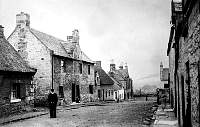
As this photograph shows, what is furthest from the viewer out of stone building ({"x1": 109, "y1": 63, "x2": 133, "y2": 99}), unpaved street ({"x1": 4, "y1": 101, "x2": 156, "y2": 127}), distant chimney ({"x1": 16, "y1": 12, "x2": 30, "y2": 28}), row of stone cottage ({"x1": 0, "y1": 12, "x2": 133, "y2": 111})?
stone building ({"x1": 109, "y1": 63, "x2": 133, "y2": 99})

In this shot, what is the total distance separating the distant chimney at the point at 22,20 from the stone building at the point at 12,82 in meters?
8.13

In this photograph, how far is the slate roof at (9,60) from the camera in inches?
778

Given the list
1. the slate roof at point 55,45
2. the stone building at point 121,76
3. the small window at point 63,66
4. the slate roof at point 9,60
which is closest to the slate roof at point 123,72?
the stone building at point 121,76

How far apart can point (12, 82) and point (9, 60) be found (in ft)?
6.41

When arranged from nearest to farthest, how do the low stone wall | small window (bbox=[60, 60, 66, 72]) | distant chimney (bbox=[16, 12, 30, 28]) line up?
the low stone wall → distant chimney (bbox=[16, 12, 30, 28]) → small window (bbox=[60, 60, 66, 72])

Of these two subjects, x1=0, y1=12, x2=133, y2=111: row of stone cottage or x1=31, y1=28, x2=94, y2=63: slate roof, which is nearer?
x1=0, y1=12, x2=133, y2=111: row of stone cottage

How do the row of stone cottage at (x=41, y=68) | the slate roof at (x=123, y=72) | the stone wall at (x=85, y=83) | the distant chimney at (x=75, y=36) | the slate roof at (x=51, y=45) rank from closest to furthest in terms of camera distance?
Result: the row of stone cottage at (x=41, y=68) → the slate roof at (x=51, y=45) → the stone wall at (x=85, y=83) → the distant chimney at (x=75, y=36) → the slate roof at (x=123, y=72)

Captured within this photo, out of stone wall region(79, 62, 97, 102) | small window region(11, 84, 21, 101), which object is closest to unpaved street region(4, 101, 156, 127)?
small window region(11, 84, 21, 101)

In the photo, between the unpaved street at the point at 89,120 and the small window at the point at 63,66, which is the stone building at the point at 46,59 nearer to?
the small window at the point at 63,66

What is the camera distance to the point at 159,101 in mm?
28781

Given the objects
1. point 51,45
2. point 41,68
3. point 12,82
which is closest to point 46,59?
point 41,68

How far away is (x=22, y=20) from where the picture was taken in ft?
101

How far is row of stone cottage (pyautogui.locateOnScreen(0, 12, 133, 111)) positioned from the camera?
68.8 ft

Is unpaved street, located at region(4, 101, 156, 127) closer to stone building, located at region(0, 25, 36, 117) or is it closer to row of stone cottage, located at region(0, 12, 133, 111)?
stone building, located at region(0, 25, 36, 117)
